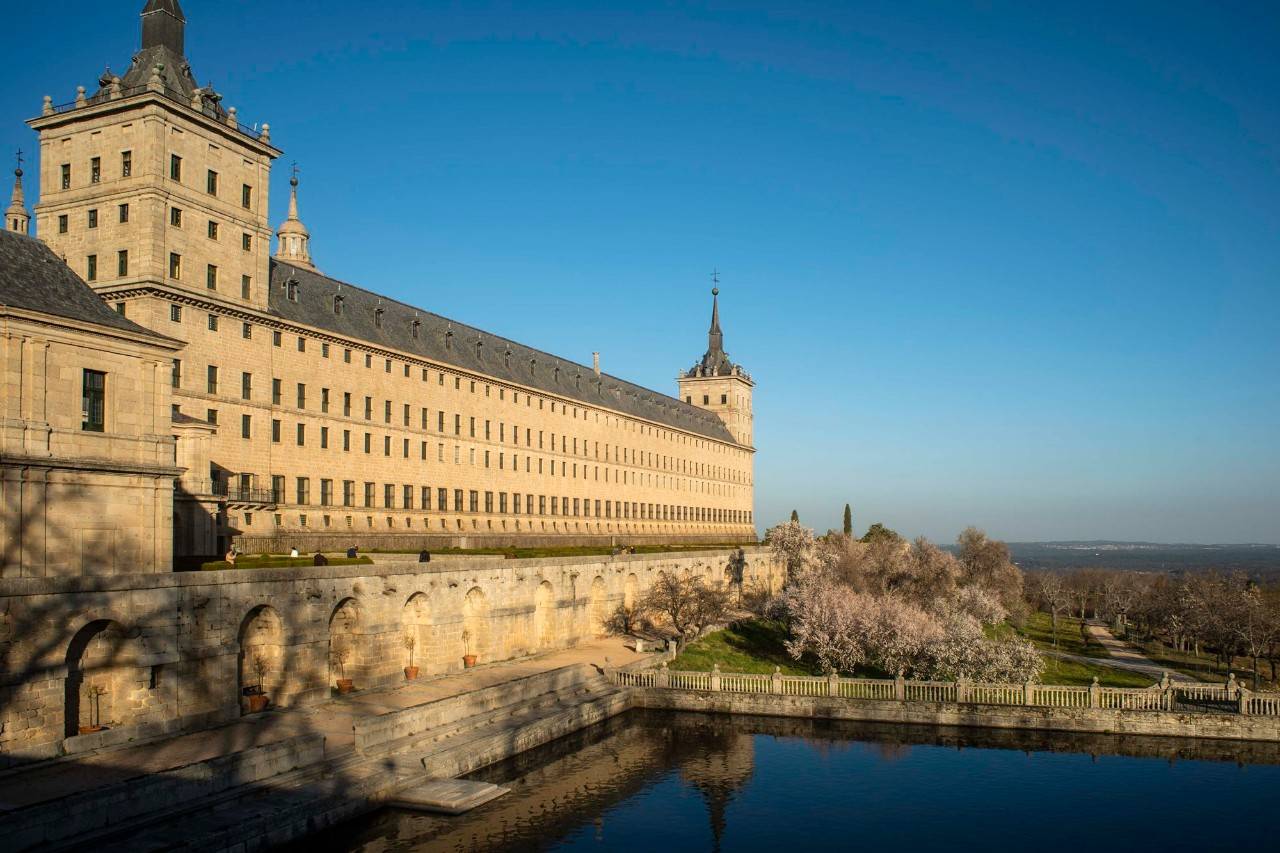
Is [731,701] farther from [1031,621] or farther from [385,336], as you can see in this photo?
[1031,621]

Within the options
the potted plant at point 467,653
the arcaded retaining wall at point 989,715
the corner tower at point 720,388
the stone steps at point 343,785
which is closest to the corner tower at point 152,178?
the potted plant at point 467,653

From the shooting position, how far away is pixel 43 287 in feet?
96.3

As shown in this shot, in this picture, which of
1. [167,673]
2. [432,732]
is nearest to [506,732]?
[432,732]

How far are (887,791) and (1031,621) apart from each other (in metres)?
70.1

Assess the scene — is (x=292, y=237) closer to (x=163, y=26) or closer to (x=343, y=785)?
(x=163, y=26)

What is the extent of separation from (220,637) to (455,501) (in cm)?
3727

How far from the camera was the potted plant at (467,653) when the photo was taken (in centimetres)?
4356

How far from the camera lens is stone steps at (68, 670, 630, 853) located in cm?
2167

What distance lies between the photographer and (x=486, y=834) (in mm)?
26234

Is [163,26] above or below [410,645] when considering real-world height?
above

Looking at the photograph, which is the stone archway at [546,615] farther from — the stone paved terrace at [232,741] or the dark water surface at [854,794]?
the dark water surface at [854,794]

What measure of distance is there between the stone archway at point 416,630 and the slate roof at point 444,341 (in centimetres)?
1854

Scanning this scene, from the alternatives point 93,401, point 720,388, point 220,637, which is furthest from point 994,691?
point 720,388

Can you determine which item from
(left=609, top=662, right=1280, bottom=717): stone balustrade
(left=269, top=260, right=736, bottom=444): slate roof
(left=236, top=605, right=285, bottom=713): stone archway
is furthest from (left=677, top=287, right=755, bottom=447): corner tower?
(left=236, top=605, right=285, bottom=713): stone archway
